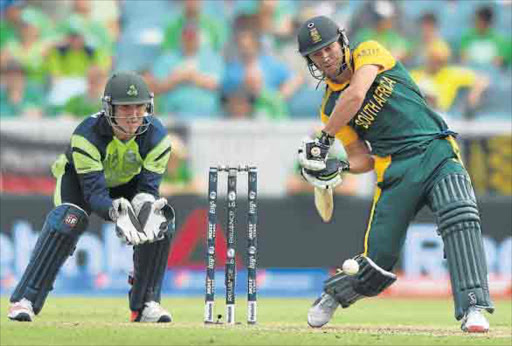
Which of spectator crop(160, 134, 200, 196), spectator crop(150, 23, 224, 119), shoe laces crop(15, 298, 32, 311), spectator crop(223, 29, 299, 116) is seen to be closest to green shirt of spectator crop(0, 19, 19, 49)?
spectator crop(150, 23, 224, 119)

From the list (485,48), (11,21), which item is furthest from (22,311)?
(485,48)

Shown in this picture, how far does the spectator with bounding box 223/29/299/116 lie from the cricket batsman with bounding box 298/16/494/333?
6.05 m

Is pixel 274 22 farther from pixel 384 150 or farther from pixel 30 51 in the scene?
pixel 384 150

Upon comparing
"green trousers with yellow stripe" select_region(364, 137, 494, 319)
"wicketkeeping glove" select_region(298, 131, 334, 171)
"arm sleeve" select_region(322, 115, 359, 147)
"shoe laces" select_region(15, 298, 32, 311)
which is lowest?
"shoe laces" select_region(15, 298, 32, 311)

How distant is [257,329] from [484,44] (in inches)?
318

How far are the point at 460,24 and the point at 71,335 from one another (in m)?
9.18

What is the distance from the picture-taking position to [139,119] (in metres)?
8.00

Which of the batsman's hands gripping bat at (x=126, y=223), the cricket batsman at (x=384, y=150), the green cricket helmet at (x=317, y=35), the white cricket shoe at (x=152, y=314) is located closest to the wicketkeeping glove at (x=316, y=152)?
the cricket batsman at (x=384, y=150)

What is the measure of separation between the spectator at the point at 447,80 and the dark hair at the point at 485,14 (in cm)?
94

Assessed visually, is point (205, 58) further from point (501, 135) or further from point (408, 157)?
point (408, 157)

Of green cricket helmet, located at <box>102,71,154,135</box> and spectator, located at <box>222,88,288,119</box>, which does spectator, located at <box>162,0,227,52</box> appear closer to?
spectator, located at <box>222,88,288,119</box>

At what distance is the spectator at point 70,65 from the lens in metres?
13.7

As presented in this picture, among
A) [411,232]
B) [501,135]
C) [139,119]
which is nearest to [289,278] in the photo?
[411,232]

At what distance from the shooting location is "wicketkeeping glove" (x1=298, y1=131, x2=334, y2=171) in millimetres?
7758
